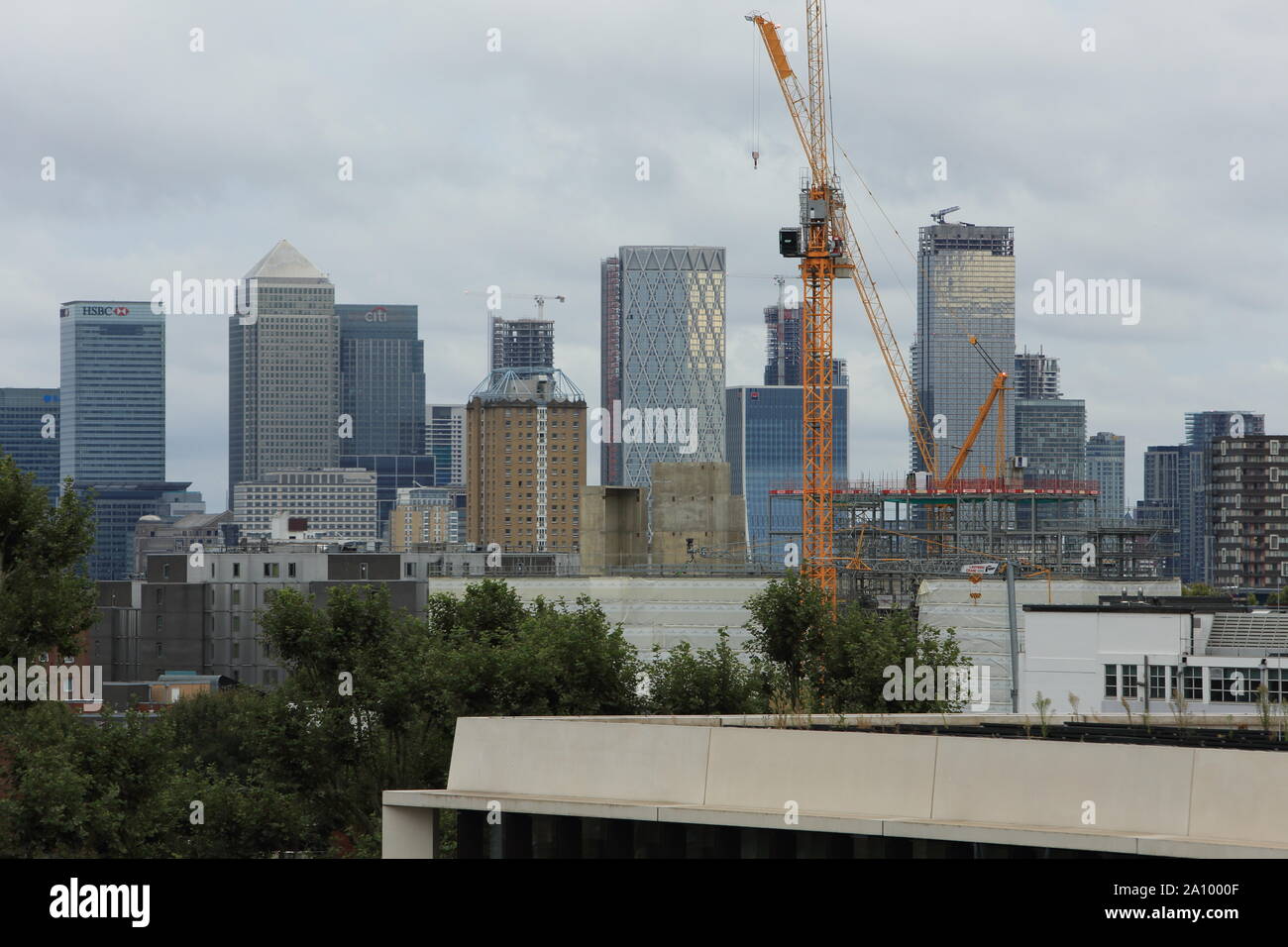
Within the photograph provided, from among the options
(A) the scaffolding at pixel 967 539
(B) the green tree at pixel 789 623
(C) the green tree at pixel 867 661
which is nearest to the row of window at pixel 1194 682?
(C) the green tree at pixel 867 661

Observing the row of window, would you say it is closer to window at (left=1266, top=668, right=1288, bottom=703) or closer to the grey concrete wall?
window at (left=1266, top=668, right=1288, bottom=703)

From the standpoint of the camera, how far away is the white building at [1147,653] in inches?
2495

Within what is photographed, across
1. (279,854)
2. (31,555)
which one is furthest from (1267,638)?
(31,555)

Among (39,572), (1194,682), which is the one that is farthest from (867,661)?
(1194,682)

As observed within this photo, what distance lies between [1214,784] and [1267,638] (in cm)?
5119

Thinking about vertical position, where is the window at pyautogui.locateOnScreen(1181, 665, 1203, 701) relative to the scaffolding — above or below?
below

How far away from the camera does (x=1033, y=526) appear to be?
139000mm

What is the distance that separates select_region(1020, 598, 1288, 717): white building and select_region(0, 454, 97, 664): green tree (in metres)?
39.4

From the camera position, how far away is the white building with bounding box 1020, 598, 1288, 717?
63.4 m

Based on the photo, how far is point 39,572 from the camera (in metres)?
39.5

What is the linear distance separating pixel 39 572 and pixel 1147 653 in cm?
4299

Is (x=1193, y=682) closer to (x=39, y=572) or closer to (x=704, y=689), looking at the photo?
(x=704, y=689)

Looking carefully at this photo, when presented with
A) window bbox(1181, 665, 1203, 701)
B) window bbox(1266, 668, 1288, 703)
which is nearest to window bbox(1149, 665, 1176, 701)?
window bbox(1181, 665, 1203, 701)
